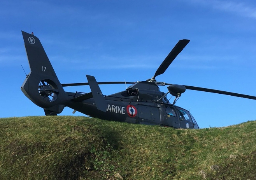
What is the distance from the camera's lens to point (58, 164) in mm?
13000

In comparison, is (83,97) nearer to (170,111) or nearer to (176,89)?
(176,89)

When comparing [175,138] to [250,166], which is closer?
[250,166]

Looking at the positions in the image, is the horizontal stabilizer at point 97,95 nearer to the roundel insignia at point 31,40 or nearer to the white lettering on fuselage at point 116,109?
the white lettering on fuselage at point 116,109

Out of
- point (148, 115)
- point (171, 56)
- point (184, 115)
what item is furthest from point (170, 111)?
point (171, 56)

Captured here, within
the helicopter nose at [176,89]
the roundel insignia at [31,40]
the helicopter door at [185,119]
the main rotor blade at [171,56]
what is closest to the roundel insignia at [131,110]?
the helicopter nose at [176,89]

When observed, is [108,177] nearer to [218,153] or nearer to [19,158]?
[19,158]

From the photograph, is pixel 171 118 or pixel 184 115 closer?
pixel 171 118

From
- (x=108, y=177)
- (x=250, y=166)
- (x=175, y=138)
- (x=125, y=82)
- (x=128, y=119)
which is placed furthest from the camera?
(x=125, y=82)

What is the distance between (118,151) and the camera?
47.5 feet

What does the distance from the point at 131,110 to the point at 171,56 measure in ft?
14.8

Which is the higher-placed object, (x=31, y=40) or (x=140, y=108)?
(x=31, y=40)

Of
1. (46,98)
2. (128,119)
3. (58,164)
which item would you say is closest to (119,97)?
(128,119)

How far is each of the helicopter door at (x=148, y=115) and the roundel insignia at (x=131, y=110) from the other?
306 mm

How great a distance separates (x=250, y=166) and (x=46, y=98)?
10316 millimetres
